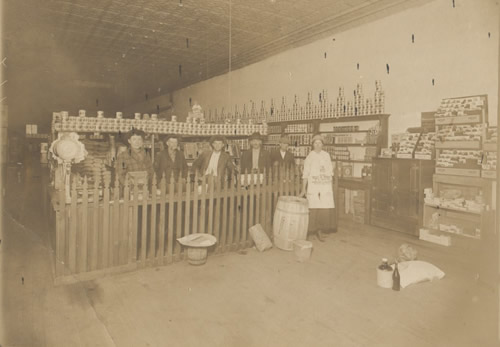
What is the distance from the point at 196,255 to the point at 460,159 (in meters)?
4.56

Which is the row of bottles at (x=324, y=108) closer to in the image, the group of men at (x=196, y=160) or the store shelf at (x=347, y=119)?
the store shelf at (x=347, y=119)

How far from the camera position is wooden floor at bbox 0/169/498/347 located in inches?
119

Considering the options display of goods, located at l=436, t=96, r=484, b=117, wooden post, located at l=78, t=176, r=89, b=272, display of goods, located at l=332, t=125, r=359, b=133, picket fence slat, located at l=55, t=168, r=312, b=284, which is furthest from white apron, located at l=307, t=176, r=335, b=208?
wooden post, located at l=78, t=176, r=89, b=272

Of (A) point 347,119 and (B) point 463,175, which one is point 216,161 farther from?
(B) point 463,175

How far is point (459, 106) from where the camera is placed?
5961 mm

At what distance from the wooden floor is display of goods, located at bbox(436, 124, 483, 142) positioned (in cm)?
197

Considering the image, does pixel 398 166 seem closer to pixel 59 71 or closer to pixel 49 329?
pixel 49 329

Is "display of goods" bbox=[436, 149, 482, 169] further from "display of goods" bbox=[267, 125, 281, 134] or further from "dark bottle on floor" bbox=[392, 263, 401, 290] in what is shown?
"display of goods" bbox=[267, 125, 281, 134]

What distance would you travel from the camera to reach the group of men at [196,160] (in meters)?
5.47

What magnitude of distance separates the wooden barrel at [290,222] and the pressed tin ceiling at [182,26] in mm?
4424

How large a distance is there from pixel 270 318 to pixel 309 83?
7635mm

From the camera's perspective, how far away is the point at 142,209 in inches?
182

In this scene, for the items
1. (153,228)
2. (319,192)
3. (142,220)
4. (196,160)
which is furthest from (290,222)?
(196,160)

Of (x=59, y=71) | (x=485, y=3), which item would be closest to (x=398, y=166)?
(x=485, y=3)
